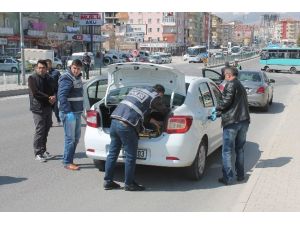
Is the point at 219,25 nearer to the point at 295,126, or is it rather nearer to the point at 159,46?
the point at 159,46

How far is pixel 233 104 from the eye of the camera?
6.61 meters

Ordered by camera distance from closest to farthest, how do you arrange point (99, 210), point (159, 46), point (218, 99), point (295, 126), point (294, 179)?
point (99, 210), point (294, 179), point (218, 99), point (295, 126), point (159, 46)

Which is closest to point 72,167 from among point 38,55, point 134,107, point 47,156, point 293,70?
point 47,156

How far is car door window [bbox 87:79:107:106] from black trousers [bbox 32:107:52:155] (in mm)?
799

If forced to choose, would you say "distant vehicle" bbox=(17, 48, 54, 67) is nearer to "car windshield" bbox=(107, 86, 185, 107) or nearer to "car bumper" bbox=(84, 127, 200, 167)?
"car windshield" bbox=(107, 86, 185, 107)

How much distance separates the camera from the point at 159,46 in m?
121

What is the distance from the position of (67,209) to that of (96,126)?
175 cm

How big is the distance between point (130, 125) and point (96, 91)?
242 centimetres

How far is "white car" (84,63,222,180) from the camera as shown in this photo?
6439mm

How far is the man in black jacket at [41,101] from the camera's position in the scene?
780 centimetres

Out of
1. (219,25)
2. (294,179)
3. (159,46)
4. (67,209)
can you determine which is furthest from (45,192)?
(219,25)

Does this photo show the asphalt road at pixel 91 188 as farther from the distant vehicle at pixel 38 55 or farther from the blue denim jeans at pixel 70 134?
the distant vehicle at pixel 38 55

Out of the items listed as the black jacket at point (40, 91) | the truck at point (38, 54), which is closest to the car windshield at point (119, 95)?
the black jacket at point (40, 91)

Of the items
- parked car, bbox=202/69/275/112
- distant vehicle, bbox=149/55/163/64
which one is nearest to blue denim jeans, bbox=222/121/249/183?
parked car, bbox=202/69/275/112
